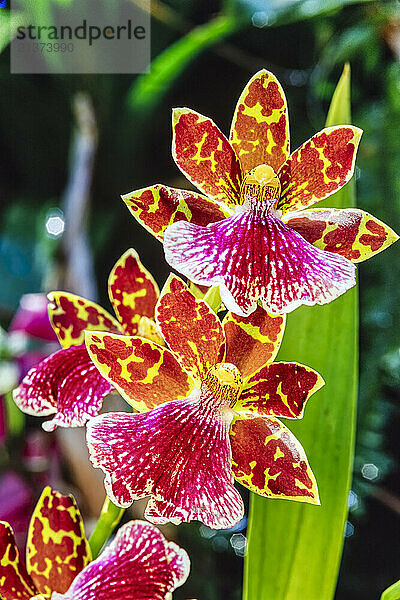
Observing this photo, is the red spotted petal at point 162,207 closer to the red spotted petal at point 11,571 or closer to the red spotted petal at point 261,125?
the red spotted petal at point 261,125

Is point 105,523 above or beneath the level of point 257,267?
beneath

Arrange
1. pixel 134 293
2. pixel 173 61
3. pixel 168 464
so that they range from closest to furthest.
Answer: pixel 168 464, pixel 134 293, pixel 173 61

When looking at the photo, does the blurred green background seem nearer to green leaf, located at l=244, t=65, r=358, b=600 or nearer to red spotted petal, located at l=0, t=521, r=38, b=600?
green leaf, located at l=244, t=65, r=358, b=600

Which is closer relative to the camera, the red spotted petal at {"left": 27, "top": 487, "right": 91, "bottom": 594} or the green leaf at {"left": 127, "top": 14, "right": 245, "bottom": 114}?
the red spotted petal at {"left": 27, "top": 487, "right": 91, "bottom": 594}

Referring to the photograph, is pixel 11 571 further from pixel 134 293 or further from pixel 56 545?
pixel 134 293

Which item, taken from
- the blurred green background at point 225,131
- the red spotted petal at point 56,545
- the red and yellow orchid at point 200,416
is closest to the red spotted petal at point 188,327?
the red and yellow orchid at point 200,416

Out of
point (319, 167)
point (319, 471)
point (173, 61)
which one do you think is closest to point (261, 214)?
point (319, 167)

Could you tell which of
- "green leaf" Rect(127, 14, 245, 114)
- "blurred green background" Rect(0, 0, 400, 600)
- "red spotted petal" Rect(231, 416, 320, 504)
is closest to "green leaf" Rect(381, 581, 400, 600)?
"red spotted petal" Rect(231, 416, 320, 504)
